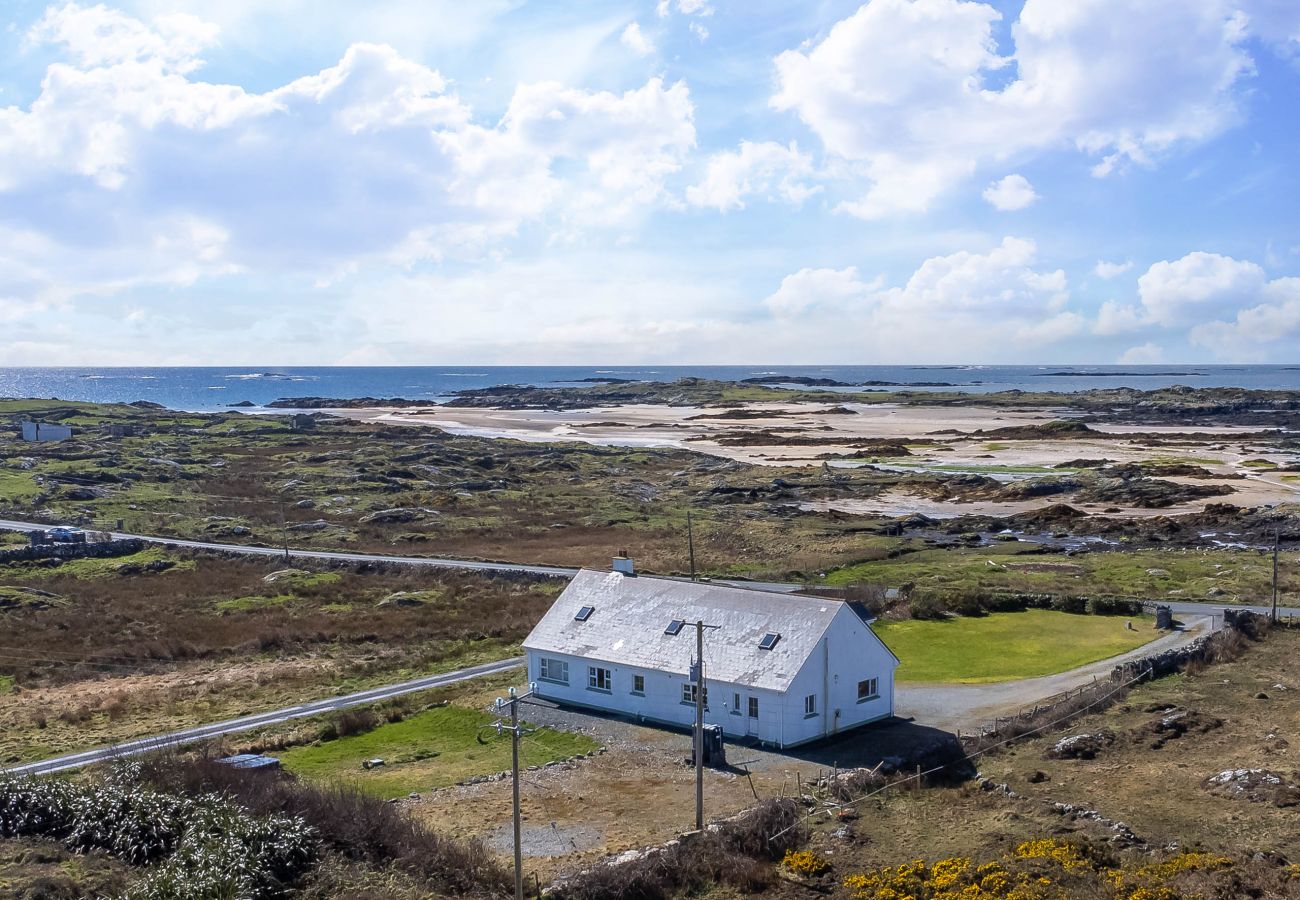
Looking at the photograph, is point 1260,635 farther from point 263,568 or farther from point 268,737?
point 263,568

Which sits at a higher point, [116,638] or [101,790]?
[101,790]

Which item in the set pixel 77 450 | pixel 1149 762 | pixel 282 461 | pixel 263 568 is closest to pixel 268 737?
pixel 1149 762

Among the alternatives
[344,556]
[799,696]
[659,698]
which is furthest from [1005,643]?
[344,556]

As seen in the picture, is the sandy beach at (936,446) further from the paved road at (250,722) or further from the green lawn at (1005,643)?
the paved road at (250,722)

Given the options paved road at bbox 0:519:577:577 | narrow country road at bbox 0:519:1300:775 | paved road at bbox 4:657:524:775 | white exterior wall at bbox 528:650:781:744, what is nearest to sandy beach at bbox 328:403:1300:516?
paved road at bbox 0:519:577:577

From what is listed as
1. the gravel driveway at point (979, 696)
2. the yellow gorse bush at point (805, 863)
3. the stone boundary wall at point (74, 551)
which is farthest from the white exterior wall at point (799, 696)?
the stone boundary wall at point (74, 551)

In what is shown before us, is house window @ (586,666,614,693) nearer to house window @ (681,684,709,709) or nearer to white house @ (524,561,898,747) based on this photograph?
white house @ (524,561,898,747)
